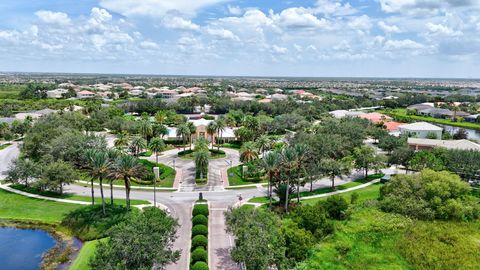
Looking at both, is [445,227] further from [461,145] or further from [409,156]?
[461,145]

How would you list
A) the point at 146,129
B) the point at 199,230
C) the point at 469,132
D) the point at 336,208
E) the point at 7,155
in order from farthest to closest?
the point at 469,132 < the point at 146,129 < the point at 7,155 < the point at 336,208 < the point at 199,230

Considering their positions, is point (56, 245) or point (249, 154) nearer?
point (56, 245)

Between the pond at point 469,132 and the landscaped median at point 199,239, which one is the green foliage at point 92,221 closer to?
the landscaped median at point 199,239

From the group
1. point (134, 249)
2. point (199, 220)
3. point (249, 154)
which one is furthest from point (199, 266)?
point (249, 154)

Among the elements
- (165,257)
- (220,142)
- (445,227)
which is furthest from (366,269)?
(220,142)

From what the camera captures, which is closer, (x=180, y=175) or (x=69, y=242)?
(x=69, y=242)

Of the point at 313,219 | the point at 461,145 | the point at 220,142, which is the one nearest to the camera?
the point at 313,219

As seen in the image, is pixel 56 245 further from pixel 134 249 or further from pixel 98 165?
pixel 134 249

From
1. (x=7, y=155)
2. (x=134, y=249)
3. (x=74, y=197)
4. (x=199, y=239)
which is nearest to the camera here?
(x=134, y=249)
